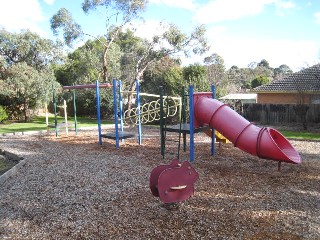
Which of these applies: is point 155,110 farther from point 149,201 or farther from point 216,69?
point 216,69

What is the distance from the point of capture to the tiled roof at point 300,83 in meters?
20.0

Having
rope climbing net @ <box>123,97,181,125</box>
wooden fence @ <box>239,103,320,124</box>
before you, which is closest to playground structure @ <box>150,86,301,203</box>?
rope climbing net @ <box>123,97,181,125</box>

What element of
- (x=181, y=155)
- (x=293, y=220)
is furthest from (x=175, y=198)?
(x=181, y=155)

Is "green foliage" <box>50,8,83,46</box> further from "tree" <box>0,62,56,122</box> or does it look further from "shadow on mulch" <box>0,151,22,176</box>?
Result: "shadow on mulch" <box>0,151,22,176</box>

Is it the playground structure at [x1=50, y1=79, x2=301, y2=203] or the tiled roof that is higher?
the tiled roof

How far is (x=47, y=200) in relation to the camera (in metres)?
5.57

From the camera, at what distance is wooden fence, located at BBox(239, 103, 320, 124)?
18.0 meters

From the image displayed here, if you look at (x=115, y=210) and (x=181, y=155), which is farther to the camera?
Result: (x=181, y=155)

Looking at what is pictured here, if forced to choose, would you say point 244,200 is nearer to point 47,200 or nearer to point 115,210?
point 115,210

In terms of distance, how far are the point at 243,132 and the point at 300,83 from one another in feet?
52.4

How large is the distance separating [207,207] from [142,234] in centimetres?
141

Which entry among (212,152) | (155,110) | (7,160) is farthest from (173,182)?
(155,110)

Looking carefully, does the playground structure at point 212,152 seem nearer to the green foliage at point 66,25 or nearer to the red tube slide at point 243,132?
the red tube slide at point 243,132

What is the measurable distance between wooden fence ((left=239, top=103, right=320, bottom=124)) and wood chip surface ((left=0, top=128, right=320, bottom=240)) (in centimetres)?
996
